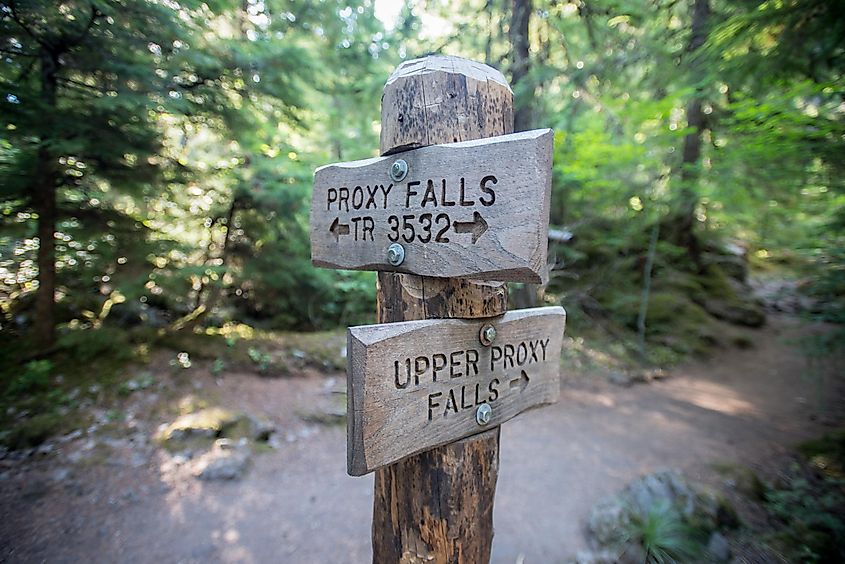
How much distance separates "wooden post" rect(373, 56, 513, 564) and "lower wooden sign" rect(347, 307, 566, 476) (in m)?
0.10

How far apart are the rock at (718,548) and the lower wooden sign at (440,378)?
9.27 ft

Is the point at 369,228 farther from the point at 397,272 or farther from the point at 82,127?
the point at 82,127

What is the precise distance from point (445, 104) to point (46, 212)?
487cm

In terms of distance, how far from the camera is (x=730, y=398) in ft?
22.1

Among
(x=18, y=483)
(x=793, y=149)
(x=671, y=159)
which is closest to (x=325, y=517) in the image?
(x=18, y=483)

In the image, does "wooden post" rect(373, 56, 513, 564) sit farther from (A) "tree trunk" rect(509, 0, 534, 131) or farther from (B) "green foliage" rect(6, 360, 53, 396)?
(A) "tree trunk" rect(509, 0, 534, 131)

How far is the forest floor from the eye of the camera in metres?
3.00

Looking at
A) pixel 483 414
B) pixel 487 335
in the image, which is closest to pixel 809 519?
pixel 483 414

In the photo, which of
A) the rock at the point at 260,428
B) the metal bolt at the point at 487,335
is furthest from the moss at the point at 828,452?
the rock at the point at 260,428

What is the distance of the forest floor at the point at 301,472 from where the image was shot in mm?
2996

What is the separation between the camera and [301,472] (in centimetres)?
405

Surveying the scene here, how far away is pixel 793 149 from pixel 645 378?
457 centimetres

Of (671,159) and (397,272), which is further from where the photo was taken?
(671,159)

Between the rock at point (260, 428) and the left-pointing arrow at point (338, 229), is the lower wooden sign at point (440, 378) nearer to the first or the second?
the left-pointing arrow at point (338, 229)
